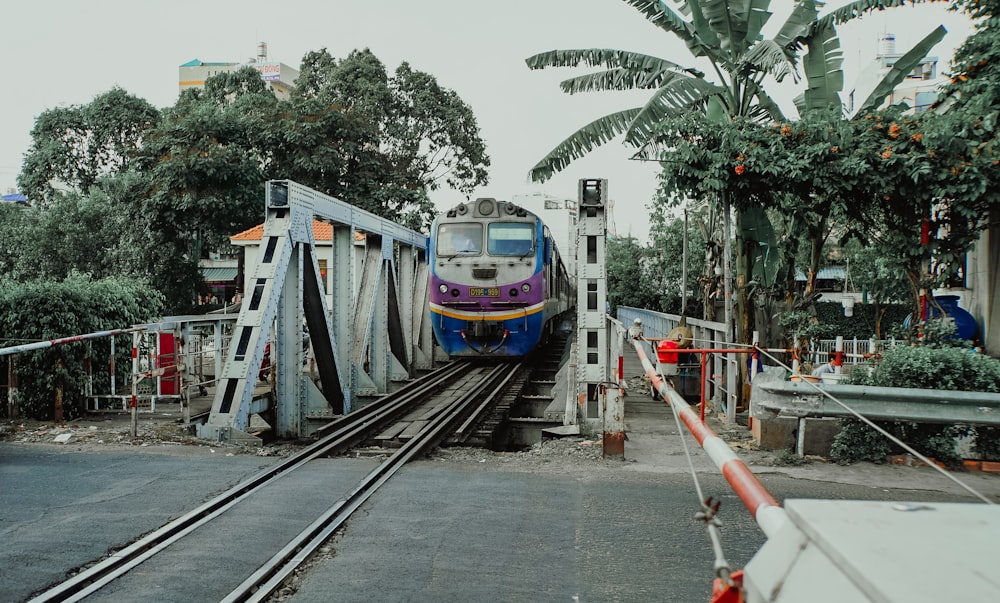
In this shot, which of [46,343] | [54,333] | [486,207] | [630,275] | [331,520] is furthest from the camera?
[630,275]

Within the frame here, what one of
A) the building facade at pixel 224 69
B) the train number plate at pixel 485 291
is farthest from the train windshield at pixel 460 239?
the building facade at pixel 224 69

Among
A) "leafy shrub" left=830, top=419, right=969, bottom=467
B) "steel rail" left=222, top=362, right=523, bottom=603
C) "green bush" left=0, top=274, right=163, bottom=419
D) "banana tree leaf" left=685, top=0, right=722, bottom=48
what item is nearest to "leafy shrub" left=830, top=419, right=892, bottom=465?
"leafy shrub" left=830, top=419, right=969, bottom=467

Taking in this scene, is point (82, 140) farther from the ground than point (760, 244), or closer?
farther from the ground

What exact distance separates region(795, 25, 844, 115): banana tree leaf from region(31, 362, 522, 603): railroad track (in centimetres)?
650

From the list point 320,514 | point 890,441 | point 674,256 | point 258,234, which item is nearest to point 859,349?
point 674,256

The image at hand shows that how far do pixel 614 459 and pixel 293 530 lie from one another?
3.38 meters

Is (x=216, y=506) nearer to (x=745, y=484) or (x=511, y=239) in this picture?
(x=745, y=484)

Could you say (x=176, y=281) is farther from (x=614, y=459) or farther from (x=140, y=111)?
(x=614, y=459)

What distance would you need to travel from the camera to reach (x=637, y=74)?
1165cm

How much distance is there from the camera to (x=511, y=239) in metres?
15.7

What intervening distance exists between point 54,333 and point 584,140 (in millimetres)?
7624

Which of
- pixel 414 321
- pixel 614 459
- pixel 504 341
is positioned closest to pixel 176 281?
pixel 414 321

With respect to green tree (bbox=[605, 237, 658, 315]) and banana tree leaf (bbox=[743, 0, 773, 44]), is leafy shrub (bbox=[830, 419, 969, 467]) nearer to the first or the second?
banana tree leaf (bbox=[743, 0, 773, 44])

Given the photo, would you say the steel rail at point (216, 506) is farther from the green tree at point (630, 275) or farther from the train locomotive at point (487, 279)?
the green tree at point (630, 275)
